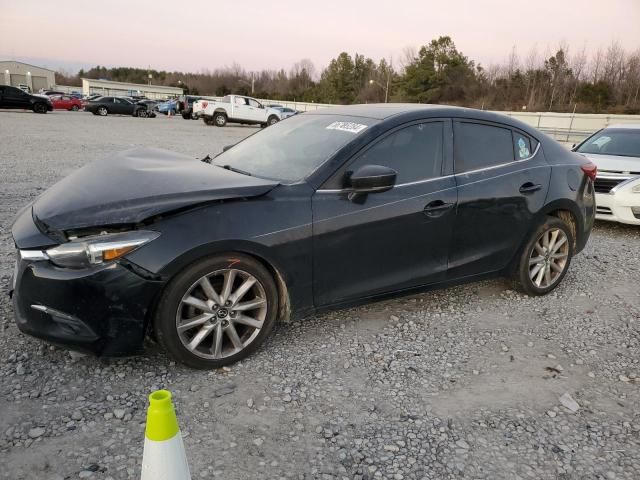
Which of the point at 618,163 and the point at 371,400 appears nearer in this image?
the point at 371,400

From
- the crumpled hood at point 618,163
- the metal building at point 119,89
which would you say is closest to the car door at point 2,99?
the crumpled hood at point 618,163

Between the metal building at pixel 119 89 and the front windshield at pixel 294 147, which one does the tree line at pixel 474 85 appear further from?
the front windshield at pixel 294 147

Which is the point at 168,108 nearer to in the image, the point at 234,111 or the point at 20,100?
the point at 20,100

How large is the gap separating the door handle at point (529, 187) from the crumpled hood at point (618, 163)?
3822 mm

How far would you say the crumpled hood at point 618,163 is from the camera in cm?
719

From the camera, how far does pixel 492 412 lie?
9.47 ft

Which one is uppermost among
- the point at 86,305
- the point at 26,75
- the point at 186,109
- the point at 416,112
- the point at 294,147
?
the point at 26,75

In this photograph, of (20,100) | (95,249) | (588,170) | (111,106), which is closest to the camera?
(95,249)

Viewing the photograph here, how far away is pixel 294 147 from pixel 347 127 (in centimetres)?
42

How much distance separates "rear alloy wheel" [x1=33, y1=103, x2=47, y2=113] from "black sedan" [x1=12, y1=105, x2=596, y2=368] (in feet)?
101

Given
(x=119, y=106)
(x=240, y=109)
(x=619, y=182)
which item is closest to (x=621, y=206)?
(x=619, y=182)

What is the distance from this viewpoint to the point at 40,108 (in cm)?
3014

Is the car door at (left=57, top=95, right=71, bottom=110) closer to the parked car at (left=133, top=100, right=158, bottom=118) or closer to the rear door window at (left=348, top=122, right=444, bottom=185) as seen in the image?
the parked car at (left=133, top=100, right=158, bottom=118)

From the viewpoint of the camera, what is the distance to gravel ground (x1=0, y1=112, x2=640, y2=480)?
242 cm
